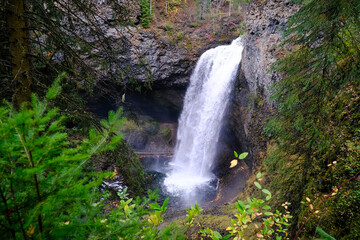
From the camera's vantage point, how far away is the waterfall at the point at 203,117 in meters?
13.4

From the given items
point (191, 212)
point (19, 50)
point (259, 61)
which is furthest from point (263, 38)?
point (191, 212)

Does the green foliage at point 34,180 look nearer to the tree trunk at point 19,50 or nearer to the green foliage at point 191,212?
the green foliage at point 191,212

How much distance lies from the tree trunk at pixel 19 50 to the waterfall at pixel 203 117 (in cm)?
1113

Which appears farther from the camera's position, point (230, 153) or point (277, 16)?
point (230, 153)

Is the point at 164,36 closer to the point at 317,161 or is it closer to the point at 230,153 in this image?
the point at 230,153

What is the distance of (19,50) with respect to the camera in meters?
2.47

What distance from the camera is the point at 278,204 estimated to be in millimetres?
4688

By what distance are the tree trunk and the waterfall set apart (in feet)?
36.5

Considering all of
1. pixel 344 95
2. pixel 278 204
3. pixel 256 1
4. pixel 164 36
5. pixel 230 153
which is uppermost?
pixel 164 36

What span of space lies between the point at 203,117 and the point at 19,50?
13122 mm

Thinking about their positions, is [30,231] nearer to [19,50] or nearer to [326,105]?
[19,50]

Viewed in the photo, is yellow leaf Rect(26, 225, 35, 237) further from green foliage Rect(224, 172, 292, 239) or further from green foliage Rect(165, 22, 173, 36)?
green foliage Rect(165, 22, 173, 36)

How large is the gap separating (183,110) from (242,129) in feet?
23.8

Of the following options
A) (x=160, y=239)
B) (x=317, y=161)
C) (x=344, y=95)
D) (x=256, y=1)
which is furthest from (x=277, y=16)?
(x=160, y=239)
